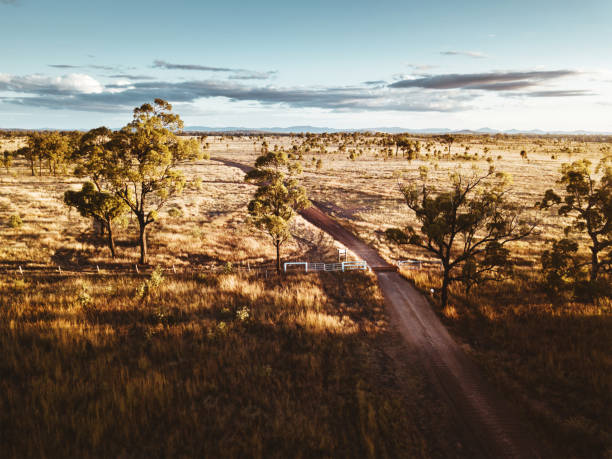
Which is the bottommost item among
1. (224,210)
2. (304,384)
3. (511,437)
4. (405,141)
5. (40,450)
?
(511,437)

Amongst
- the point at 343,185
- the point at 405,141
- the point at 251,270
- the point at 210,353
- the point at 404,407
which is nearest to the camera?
the point at 404,407

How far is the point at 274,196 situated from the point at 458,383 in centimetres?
1760

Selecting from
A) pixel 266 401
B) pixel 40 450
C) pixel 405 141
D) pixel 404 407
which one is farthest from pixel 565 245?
pixel 405 141

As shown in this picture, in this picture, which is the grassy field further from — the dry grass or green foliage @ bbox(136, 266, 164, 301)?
green foliage @ bbox(136, 266, 164, 301)

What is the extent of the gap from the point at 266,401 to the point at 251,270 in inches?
648

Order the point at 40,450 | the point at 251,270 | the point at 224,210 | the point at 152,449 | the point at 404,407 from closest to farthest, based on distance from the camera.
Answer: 1. the point at 40,450
2. the point at 152,449
3. the point at 404,407
4. the point at 251,270
5. the point at 224,210

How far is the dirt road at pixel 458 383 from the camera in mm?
11336

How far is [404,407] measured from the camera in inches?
497

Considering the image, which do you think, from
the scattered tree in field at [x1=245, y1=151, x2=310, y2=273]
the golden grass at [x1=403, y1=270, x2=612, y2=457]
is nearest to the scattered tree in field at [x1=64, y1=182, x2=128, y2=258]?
the scattered tree in field at [x1=245, y1=151, x2=310, y2=273]

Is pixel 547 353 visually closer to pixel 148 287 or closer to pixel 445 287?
pixel 445 287

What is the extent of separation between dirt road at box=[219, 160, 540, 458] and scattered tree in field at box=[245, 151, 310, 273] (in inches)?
364

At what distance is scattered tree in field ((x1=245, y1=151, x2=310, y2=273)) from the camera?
80.0ft

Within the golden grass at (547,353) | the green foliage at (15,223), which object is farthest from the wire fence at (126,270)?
the green foliage at (15,223)

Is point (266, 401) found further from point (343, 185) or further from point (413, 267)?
point (343, 185)
